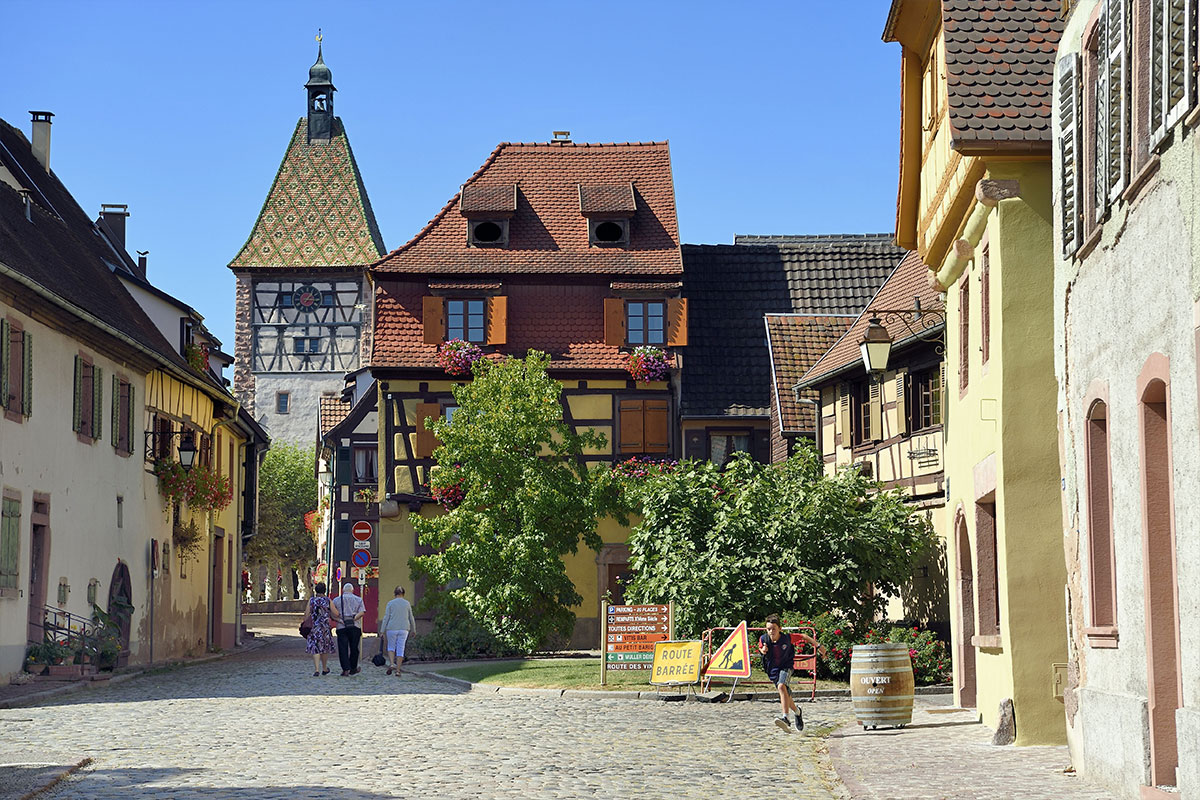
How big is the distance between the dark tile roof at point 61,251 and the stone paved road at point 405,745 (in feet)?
22.2

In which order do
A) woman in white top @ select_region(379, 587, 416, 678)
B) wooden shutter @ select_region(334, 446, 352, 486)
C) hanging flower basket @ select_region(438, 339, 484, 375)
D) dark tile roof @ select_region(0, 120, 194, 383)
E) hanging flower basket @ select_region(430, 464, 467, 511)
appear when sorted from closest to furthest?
dark tile roof @ select_region(0, 120, 194, 383)
woman in white top @ select_region(379, 587, 416, 678)
hanging flower basket @ select_region(430, 464, 467, 511)
hanging flower basket @ select_region(438, 339, 484, 375)
wooden shutter @ select_region(334, 446, 352, 486)

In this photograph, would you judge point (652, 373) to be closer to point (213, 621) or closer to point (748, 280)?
point (748, 280)

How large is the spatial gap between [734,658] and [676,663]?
1031 millimetres

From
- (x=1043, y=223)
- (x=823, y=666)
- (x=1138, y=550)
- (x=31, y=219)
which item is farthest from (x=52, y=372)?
(x=1138, y=550)

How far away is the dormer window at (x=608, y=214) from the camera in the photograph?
132ft

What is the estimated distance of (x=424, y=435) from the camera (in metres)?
38.0

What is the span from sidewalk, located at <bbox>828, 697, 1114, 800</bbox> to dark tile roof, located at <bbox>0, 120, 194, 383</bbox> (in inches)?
529

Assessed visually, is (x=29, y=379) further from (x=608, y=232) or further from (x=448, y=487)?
(x=608, y=232)

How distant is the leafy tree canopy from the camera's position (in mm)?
73562

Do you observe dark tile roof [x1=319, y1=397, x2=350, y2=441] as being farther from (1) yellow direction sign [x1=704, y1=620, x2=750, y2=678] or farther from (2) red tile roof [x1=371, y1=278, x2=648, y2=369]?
(1) yellow direction sign [x1=704, y1=620, x2=750, y2=678]

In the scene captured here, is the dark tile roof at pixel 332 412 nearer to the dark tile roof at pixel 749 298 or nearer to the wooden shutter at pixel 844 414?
the dark tile roof at pixel 749 298

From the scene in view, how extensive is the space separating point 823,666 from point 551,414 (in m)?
10.9

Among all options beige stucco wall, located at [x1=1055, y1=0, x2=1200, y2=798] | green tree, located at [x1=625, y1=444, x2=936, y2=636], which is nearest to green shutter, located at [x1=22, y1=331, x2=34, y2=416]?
green tree, located at [x1=625, y1=444, x2=936, y2=636]

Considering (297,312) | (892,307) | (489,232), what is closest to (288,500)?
(297,312)
